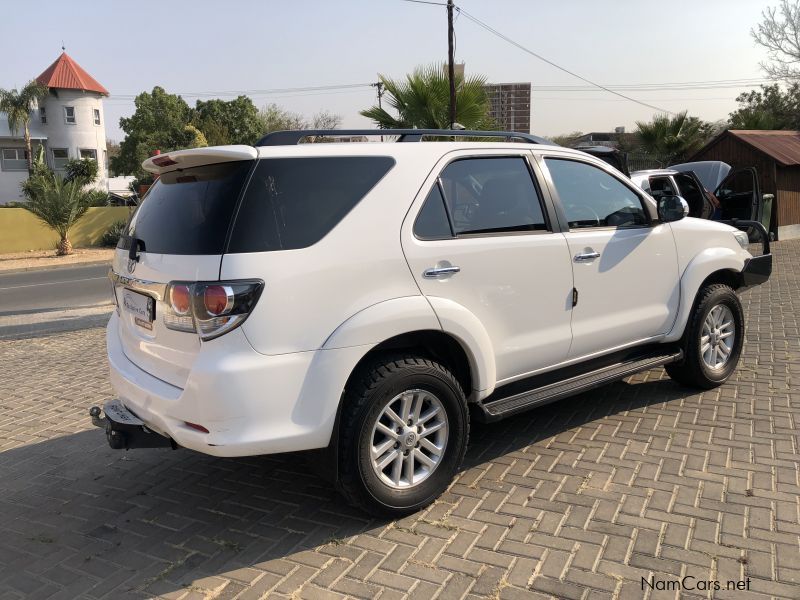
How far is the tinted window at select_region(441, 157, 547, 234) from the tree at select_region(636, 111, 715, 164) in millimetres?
26075

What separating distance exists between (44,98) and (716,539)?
2100 inches

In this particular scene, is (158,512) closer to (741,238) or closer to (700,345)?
(700,345)

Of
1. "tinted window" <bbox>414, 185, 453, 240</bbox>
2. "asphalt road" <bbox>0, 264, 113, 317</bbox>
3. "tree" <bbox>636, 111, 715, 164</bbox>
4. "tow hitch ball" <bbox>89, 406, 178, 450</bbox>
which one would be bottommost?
"asphalt road" <bbox>0, 264, 113, 317</bbox>

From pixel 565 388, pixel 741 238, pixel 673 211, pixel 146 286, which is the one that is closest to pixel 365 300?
pixel 146 286

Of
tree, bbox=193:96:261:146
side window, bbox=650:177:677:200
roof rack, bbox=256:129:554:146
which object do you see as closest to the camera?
roof rack, bbox=256:129:554:146

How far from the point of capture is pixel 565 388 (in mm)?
3920

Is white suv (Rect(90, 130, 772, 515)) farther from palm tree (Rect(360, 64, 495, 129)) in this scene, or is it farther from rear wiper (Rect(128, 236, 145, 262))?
palm tree (Rect(360, 64, 495, 129))

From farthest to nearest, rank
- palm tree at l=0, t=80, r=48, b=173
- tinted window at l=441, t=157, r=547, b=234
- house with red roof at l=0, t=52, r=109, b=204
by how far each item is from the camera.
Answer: house with red roof at l=0, t=52, r=109, b=204 < palm tree at l=0, t=80, r=48, b=173 < tinted window at l=441, t=157, r=547, b=234

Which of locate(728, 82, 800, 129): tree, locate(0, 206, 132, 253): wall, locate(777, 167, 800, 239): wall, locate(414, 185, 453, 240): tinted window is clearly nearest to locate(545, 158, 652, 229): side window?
locate(414, 185, 453, 240): tinted window

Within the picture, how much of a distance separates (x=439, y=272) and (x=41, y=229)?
83.7ft

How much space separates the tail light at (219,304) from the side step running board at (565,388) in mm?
1468

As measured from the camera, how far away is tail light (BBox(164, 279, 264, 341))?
273 cm

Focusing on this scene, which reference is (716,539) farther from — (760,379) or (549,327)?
(760,379)

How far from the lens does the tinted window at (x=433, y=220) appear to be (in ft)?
10.8
